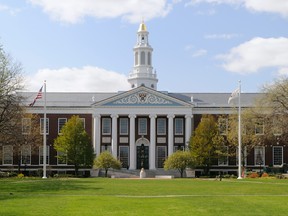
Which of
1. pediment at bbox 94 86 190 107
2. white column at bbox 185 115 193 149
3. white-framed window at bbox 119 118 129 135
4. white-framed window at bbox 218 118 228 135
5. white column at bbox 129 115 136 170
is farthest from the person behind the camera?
white-framed window at bbox 119 118 129 135

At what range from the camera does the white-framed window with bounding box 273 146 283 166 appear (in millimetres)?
86438

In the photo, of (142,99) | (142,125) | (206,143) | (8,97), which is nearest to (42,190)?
(8,97)

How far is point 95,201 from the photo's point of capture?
28234mm

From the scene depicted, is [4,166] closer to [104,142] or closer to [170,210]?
[104,142]

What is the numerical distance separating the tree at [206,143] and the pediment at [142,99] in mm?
7412

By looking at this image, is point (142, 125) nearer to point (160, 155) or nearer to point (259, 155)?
point (160, 155)

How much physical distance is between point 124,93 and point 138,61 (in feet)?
40.7

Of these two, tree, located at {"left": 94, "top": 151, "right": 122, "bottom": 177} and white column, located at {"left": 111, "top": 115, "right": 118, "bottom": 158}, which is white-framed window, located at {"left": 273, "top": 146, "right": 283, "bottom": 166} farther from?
tree, located at {"left": 94, "top": 151, "right": 122, "bottom": 177}

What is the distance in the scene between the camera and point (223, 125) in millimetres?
84562

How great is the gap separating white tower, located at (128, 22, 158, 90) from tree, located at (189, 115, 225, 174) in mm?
19618

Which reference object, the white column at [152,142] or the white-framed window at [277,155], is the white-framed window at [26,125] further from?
the white-framed window at [277,155]

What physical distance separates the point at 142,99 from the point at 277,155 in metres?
21.0

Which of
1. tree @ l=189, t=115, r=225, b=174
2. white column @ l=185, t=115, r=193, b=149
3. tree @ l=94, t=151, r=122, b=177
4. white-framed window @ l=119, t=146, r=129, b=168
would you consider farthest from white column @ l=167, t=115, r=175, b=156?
tree @ l=94, t=151, r=122, b=177

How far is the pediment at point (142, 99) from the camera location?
8631 centimetres
